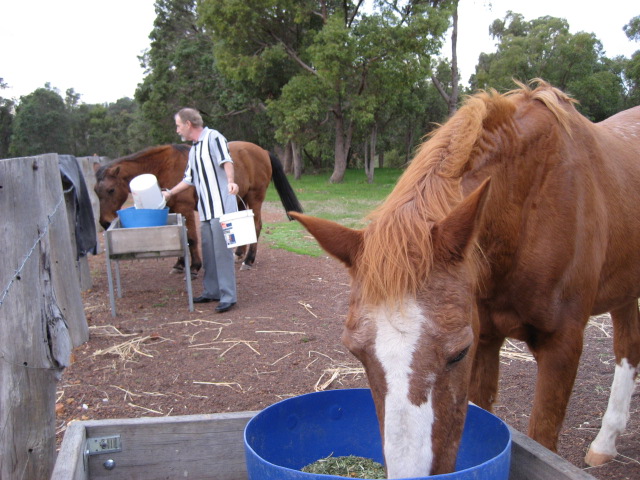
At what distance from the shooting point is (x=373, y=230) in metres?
1.79

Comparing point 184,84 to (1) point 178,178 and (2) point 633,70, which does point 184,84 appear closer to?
(1) point 178,178

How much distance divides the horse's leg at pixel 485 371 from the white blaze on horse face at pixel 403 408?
3.83ft

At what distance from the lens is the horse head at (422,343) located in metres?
1.50

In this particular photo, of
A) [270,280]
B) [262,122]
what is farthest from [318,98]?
[270,280]

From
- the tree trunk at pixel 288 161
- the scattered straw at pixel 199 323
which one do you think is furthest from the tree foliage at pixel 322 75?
the scattered straw at pixel 199 323

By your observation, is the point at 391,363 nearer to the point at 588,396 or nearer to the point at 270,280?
the point at 588,396

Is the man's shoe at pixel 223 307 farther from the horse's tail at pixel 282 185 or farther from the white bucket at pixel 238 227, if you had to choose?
the horse's tail at pixel 282 185

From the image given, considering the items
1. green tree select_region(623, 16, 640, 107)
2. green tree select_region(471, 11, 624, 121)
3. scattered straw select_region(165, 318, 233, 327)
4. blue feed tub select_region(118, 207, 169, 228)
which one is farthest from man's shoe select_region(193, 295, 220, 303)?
green tree select_region(623, 16, 640, 107)

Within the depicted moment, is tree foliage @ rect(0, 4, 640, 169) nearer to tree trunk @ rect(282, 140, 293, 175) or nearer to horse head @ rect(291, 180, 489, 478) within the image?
tree trunk @ rect(282, 140, 293, 175)

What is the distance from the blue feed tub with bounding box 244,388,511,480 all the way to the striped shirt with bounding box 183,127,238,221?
159 inches

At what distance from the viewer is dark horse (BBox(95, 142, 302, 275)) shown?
7875mm

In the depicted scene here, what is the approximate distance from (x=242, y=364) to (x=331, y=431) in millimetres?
2339

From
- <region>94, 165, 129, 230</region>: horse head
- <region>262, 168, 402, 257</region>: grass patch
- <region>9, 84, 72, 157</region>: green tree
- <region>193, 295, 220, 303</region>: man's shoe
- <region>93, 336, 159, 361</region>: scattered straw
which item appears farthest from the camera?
<region>9, 84, 72, 157</region>: green tree

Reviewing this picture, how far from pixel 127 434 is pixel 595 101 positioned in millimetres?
36068
